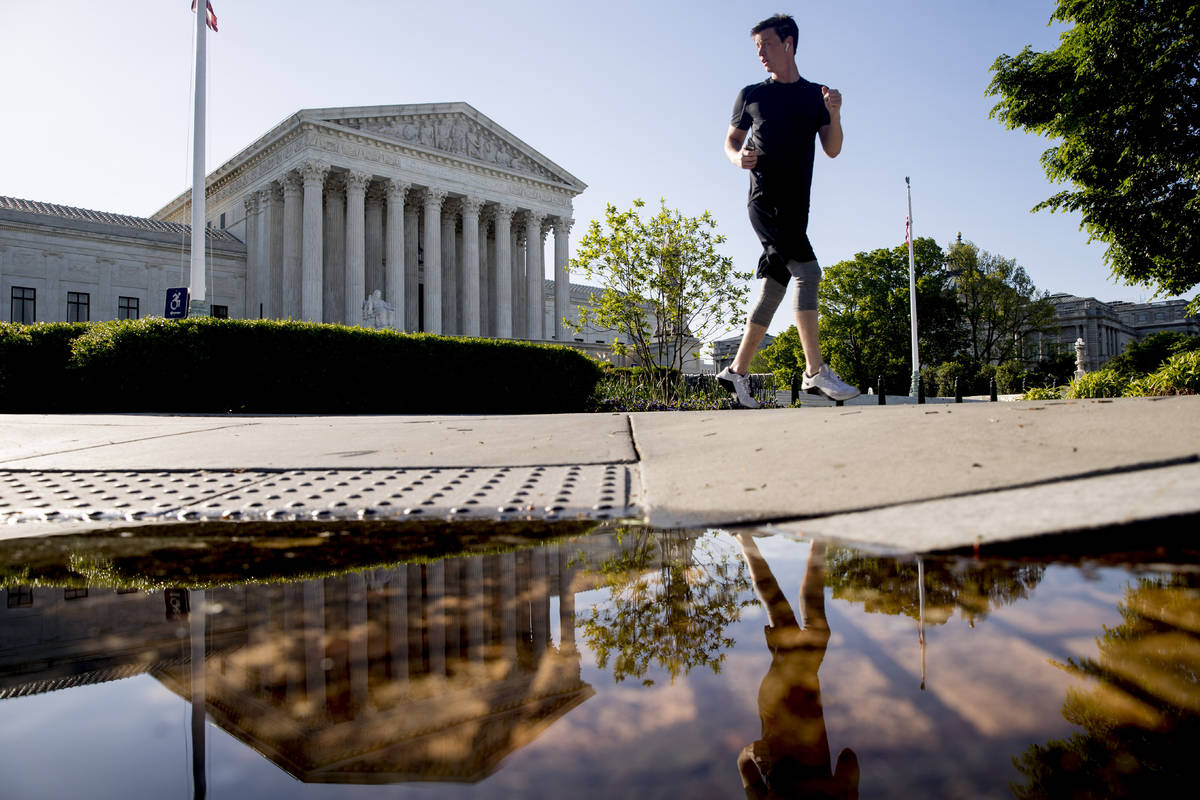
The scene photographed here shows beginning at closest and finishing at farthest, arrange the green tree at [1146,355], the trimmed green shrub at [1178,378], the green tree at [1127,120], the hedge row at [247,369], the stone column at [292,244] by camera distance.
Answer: the trimmed green shrub at [1178,378]
the hedge row at [247,369]
the green tree at [1127,120]
the green tree at [1146,355]
the stone column at [292,244]

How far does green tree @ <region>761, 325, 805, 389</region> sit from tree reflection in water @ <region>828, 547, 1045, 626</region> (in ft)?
207

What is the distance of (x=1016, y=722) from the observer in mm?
902

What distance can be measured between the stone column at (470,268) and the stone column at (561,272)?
6.29 meters

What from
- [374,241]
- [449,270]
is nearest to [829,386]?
[374,241]

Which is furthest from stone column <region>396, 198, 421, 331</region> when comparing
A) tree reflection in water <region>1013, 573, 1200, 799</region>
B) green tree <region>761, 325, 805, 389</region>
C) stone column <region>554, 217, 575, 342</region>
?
tree reflection in water <region>1013, 573, 1200, 799</region>

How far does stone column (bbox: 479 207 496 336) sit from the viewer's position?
47812 millimetres

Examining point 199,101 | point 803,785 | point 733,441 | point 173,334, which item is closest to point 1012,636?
point 803,785

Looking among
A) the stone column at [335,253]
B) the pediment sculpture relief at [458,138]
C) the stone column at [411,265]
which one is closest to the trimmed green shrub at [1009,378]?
the pediment sculpture relief at [458,138]

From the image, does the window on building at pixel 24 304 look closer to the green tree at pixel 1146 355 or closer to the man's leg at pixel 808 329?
the man's leg at pixel 808 329

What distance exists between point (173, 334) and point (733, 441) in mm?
14694

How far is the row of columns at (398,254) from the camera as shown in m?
39.1

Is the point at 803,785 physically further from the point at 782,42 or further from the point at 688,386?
the point at 688,386

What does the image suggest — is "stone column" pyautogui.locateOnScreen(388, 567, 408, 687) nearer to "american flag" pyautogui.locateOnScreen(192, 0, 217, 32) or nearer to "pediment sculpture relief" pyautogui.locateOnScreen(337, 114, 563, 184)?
"american flag" pyautogui.locateOnScreen(192, 0, 217, 32)

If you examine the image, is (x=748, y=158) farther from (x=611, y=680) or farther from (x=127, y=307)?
(x=127, y=307)
